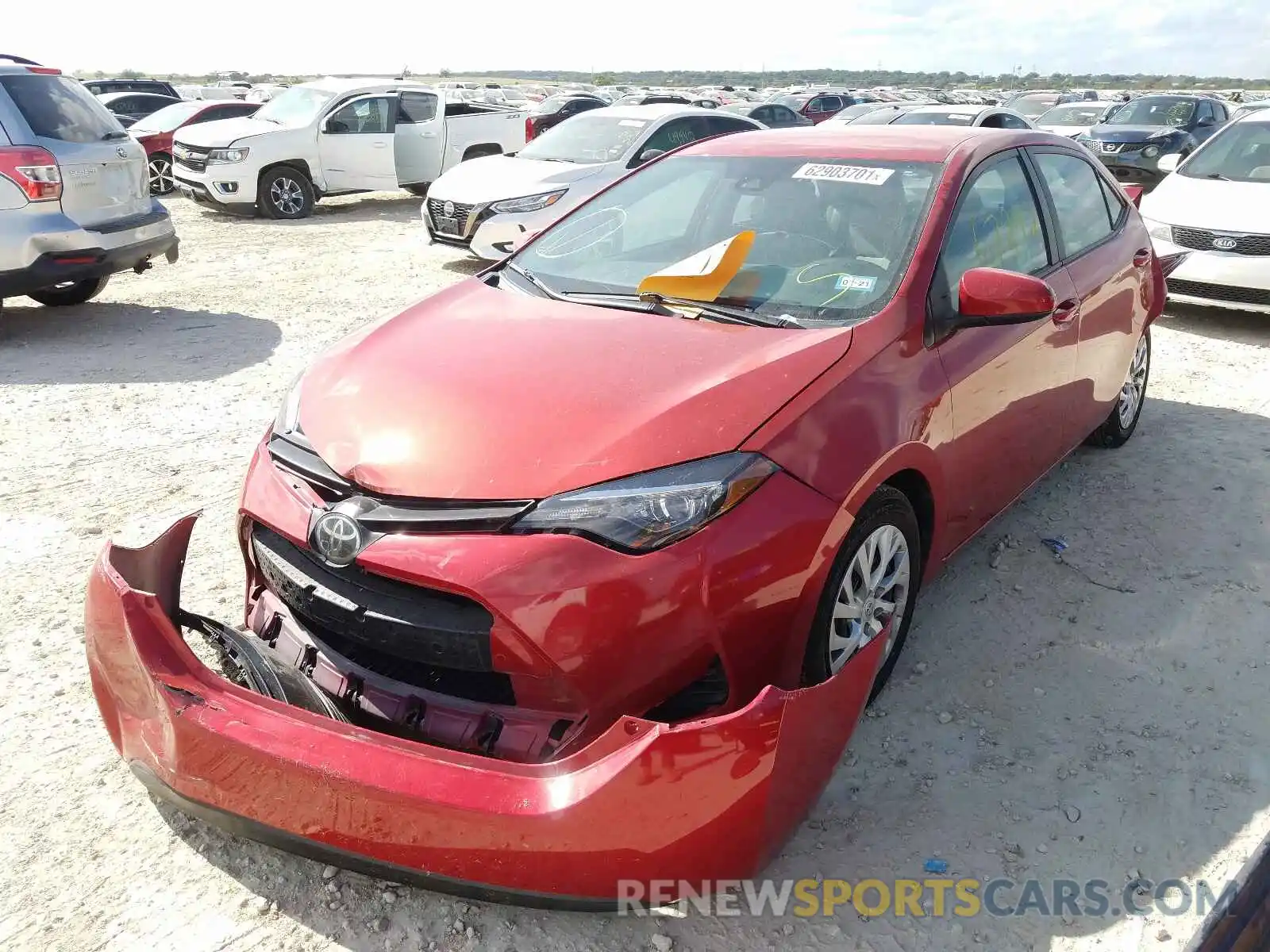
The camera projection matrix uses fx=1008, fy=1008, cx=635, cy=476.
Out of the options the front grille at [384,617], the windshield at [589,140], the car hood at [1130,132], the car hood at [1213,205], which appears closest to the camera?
the front grille at [384,617]

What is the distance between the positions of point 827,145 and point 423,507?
2.21m

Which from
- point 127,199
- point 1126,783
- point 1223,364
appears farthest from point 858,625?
point 127,199

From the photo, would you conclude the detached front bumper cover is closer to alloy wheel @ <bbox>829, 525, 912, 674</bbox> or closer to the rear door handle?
alloy wheel @ <bbox>829, 525, 912, 674</bbox>

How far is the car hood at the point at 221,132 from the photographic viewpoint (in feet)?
41.5

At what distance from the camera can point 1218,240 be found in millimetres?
7293

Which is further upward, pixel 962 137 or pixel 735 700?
pixel 962 137

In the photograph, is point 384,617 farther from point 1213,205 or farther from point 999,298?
point 1213,205

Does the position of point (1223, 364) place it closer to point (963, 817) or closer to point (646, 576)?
point (963, 817)

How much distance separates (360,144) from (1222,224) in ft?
34.2

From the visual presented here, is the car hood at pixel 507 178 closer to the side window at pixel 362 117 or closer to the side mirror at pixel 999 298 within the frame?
the side window at pixel 362 117

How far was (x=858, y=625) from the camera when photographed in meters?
→ 2.79

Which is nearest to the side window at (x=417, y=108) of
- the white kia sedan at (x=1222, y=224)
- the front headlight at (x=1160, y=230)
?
the white kia sedan at (x=1222, y=224)

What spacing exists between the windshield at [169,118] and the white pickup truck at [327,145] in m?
2.27

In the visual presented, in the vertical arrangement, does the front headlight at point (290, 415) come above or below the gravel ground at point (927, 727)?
above
